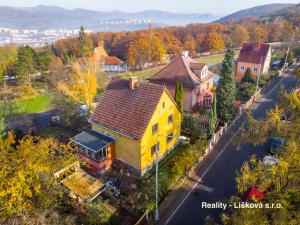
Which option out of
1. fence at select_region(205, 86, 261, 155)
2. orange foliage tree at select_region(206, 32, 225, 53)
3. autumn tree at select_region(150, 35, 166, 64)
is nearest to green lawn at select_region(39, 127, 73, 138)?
fence at select_region(205, 86, 261, 155)

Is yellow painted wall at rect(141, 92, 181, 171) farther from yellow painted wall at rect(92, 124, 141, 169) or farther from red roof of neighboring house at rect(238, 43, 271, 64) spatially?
red roof of neighboring house at rect(238, 43, 271, 64)

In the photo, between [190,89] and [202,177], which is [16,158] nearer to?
[202,177]

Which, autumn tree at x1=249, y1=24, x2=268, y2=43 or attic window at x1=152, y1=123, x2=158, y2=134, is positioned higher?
autumn tree at x1=249, y1=24, x2=268, y2=43

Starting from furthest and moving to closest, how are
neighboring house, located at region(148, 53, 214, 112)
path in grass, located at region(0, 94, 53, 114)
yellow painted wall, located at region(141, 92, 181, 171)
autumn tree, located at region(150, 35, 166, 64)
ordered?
1. autumn tree, located at region(150, 35, 166, 64)
2. path in grass, located at region(0, 94, 53, 114)
3. neighboring house, located at region(148, 53, 214, 112)
4. yellow painted wall, located at region(141, 92, 181, 171)

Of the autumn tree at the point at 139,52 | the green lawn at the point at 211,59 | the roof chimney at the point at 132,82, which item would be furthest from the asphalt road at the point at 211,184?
the green lawn at the point at 211,59

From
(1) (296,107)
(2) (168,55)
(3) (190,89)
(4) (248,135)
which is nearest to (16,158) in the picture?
(4) (248,135)

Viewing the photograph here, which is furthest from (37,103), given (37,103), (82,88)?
(82,88)
